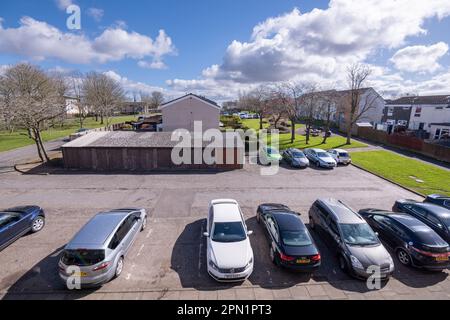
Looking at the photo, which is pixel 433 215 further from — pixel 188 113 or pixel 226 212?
pixel 188 113

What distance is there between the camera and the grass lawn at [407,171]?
16.3 m

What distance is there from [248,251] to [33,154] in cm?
2700

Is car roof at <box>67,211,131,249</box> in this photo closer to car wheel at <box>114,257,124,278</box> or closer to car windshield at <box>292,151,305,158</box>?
car wheel at <box>114,257,124,278</box>

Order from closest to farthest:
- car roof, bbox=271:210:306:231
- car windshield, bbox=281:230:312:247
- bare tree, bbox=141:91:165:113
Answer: car windshield, bbox=281:230:312:247 < car roof, bbox=271:210:306:231 < bare tree, bbox=141:91:165:113

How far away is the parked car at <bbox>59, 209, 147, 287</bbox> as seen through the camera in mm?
6609

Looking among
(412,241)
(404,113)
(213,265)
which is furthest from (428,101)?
(213,265)

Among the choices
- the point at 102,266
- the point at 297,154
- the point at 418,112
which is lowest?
the point at 102,266

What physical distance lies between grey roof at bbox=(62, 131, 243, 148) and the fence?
2099cm

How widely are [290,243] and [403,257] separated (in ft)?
14.4

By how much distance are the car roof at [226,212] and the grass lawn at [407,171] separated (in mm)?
13903

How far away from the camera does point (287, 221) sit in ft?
28.8

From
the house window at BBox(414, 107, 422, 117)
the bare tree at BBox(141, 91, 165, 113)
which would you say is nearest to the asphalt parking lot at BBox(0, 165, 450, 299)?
the house window at BBox(414, 107, 422, 117)

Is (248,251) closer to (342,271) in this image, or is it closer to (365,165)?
(342,271)

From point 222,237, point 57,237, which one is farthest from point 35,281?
point 222,237
